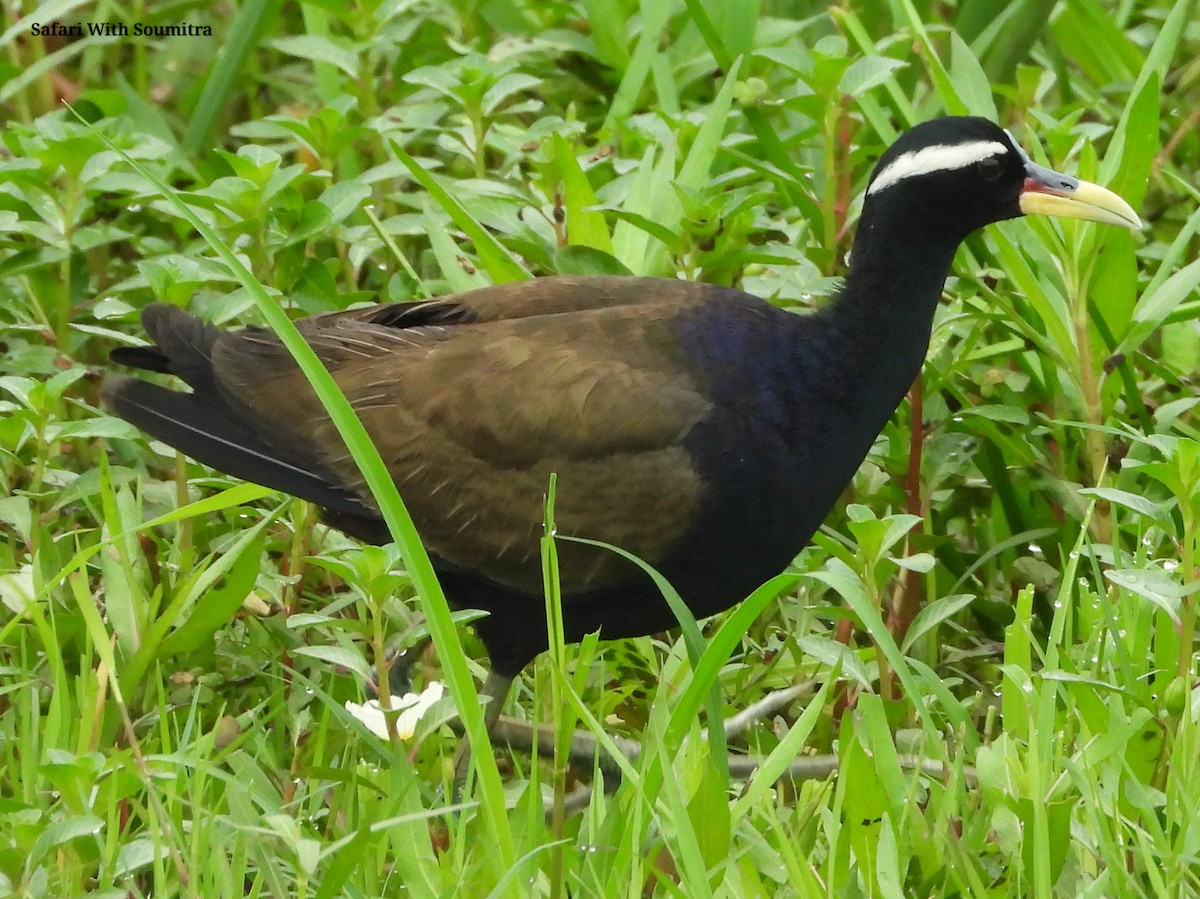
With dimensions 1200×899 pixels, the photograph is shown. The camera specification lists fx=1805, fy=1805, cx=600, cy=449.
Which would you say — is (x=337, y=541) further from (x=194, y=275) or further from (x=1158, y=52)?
(x=1158, y=52)

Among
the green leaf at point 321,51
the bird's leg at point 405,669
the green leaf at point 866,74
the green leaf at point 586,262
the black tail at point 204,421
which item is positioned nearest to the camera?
the black tail at point 204,421

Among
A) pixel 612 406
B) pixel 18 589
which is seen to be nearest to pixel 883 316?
→ pixel 612 406

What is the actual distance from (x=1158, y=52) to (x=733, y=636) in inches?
83.3

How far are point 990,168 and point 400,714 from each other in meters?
1.45

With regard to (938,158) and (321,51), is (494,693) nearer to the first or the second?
(938,158)

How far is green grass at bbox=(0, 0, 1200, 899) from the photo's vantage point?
8.25 feet

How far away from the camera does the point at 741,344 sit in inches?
123

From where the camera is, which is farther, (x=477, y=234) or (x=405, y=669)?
(x=477, y=234)

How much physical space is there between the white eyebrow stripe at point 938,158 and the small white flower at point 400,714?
1.26m

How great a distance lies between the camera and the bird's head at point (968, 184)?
3232 mm

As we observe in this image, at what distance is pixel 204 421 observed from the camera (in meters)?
3.33

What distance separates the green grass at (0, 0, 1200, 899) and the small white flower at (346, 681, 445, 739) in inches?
1.0

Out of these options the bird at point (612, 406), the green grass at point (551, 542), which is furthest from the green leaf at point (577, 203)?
the bird at point (612, 406)

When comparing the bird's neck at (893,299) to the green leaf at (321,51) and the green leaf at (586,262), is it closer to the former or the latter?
the green leaf at (586,262)
